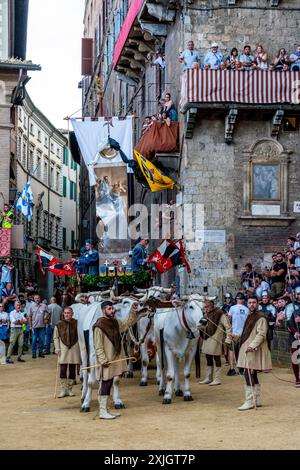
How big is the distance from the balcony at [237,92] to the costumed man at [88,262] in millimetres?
5397

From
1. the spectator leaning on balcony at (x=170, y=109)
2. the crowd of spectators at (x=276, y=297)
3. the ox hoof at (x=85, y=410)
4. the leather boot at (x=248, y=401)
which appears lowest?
the ox hoof at (x=85, y=410)

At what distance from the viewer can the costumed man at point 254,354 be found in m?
14.6

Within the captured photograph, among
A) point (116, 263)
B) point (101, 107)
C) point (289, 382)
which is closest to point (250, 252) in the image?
point (116, 263)

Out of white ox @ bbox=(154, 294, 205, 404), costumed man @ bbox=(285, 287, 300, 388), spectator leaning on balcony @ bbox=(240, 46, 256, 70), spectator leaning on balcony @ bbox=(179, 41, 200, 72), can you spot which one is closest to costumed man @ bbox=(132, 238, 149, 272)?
costumed man @ bbox=(285, 287, 300, 388)

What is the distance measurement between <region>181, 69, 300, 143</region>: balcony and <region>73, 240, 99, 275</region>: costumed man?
212 inches

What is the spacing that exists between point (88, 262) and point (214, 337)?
6443 millimetres

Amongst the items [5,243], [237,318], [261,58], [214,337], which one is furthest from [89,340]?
[5,243]

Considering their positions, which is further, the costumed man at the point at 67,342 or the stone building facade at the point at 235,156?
the stone building facade at the point at 235,156

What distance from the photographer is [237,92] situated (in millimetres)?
26344

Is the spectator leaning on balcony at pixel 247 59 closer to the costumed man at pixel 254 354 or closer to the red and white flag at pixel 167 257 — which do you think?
the red and white flag at pixel 167 257

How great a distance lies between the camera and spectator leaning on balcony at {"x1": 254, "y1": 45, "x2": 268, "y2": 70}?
26484 mm

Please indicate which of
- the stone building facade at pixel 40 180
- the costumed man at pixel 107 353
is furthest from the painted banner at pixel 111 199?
the costumed man at pixel 107 353

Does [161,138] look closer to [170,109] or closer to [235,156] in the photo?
[170,109]

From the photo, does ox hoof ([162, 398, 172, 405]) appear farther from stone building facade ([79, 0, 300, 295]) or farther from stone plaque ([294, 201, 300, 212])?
stone plaque ([294, 201, 300, 212])
